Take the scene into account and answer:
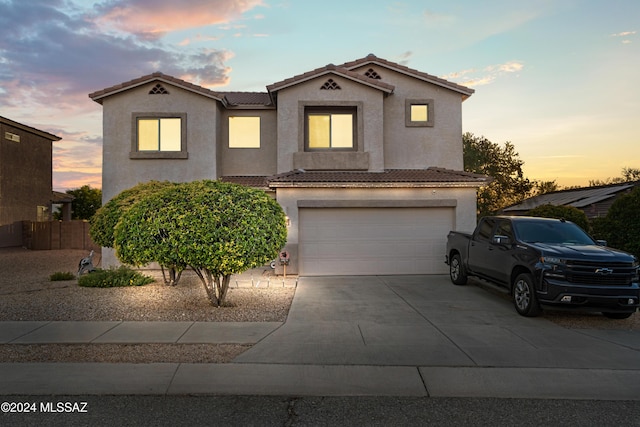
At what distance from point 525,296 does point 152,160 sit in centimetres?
1345

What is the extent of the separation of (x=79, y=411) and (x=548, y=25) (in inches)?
620

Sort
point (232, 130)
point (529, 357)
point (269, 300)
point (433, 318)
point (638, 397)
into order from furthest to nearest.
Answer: point (232, 130) < point (269, 300) < point (433, 318) < point (529, 357) < point (638, 397)

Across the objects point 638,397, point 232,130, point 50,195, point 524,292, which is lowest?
point 638,397

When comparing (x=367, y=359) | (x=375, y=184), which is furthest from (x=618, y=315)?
(x=375, y=184)

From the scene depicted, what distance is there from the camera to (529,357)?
6.05 metres

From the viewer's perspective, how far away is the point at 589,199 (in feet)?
77.7

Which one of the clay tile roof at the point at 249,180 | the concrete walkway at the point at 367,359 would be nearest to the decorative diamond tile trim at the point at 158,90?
the clay tile roof at the point at 249,180

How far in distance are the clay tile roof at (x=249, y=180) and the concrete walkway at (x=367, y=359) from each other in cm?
718

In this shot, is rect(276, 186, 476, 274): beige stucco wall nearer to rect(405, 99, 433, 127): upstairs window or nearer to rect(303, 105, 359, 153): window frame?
rect(303, 105, 359, 153): window frame

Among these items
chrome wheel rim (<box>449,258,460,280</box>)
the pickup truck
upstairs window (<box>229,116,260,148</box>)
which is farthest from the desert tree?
the pickup truck

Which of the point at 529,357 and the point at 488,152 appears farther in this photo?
the point at 488,152

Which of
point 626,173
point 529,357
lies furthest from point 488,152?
point 529,357

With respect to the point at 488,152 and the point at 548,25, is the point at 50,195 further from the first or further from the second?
the point at 488,152

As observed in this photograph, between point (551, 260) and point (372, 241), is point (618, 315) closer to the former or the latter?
point (551, 260)
